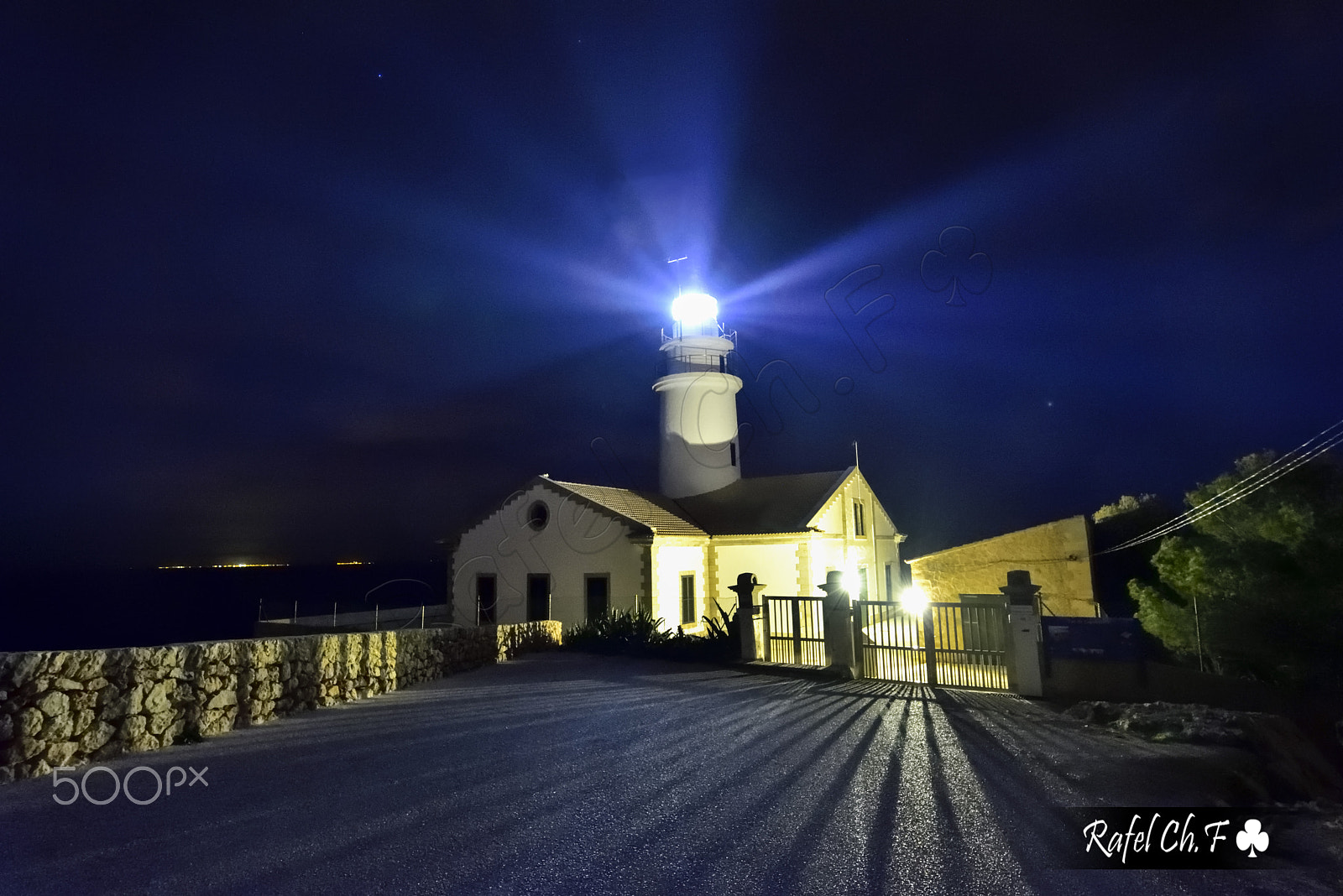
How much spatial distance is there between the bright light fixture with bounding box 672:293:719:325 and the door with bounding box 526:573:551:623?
1002 centimetres

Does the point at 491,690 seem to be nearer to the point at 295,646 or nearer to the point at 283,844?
the point at 295,646

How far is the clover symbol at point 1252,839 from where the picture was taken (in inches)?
157

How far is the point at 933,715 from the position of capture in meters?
7.43

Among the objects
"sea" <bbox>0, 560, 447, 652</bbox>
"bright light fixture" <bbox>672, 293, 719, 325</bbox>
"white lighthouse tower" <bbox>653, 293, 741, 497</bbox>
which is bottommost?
"sea" <bbox>0, 560, 447, 652</bbox>

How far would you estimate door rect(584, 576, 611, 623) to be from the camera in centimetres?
1745

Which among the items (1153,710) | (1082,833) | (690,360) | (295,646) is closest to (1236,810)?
(1082,833)

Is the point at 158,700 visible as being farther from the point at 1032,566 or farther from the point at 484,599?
the point at 1032,566

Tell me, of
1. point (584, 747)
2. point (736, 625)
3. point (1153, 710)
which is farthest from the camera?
point (736, 625)

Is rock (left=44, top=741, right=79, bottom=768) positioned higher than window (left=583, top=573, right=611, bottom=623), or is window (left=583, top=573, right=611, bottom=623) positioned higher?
window (left=583, top=573, right=611, bottom=623)

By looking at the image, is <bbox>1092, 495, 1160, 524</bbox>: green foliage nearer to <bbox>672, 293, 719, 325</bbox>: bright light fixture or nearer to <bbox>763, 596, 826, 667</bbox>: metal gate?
<bbox>763, 596, 826, 667</bbox>: metal gate

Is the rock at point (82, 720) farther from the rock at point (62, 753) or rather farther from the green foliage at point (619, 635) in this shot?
the green foliage at point (619, 635)

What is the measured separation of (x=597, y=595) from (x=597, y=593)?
4 centimetres

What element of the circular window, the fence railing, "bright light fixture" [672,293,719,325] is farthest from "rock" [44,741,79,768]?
"bright light fixture" [672,293,719,325]

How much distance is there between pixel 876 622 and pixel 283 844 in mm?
7979
